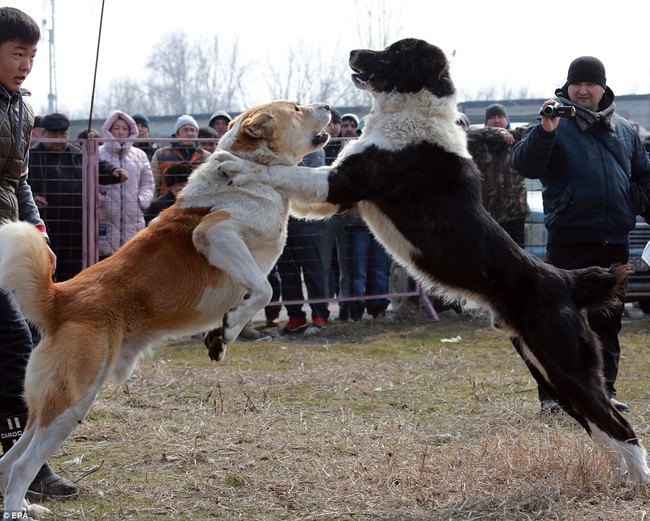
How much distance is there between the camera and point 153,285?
399 cm

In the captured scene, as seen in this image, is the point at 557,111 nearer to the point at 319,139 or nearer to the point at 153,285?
the point at 319,139

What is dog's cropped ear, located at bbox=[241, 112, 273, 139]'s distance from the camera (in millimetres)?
4457

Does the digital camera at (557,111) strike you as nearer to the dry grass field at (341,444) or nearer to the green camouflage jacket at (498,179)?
the dry grass field at (341,444)

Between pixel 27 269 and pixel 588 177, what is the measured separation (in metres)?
3.60

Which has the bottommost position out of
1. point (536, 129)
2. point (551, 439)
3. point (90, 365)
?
point (551, 439)

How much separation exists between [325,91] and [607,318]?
37.7 m

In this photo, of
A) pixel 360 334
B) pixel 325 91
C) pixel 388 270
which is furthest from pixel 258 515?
pixel 325 91

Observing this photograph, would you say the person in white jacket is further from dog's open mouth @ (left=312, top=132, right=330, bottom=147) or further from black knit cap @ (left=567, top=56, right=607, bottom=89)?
black knit cap @ (left=567, top=56, right=607, bottom=89)

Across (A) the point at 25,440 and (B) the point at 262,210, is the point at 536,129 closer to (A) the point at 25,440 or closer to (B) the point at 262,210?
(B) the point at 262,210

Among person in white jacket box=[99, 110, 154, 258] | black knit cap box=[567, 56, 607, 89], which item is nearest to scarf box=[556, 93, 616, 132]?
black knit cap box=[567, 56, 607, 89]

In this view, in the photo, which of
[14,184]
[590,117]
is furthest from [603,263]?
[14,184]

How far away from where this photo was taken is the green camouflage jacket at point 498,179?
9477 mm

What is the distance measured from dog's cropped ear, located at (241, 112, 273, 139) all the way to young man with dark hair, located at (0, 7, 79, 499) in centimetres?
108

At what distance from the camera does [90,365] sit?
3721mm
